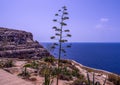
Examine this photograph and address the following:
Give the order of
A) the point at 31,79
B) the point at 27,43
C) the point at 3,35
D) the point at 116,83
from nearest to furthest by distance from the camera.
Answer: the point at 31,79, the point at 116,83, the point at 3,35, the point at 27,43

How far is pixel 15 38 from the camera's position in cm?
2867

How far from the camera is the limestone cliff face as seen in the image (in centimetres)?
2502

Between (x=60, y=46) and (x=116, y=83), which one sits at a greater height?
(x=60, y=46)

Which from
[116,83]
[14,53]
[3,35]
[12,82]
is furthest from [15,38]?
[12,82]

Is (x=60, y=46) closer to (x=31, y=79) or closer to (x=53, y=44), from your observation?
(x=53, y=44)

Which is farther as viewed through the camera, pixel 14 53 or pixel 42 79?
pixel 14 53

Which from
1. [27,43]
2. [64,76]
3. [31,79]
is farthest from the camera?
[27,43]

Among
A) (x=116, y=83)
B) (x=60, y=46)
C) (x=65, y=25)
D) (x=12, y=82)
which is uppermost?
(x=65, y=25)

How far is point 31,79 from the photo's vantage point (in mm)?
12188

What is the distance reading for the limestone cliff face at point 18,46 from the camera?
2502cm

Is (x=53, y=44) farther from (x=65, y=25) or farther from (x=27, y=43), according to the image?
(x=27, y=43)

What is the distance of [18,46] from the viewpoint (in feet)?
88.9

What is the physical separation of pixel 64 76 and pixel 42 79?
1702 millimetres

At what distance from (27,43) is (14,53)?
168 inches
